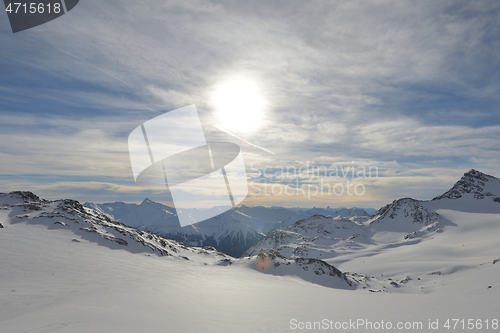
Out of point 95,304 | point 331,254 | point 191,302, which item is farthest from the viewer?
point 331,254

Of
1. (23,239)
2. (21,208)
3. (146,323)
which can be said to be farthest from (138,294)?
(21,208)

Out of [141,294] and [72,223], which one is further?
[72,223]

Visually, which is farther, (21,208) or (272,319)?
(21,208)

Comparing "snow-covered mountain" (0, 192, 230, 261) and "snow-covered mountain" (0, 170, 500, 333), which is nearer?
"snow-covered mountain" (0, 170, 500, 333)

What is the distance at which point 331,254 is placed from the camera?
168m

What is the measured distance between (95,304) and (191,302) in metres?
5.69

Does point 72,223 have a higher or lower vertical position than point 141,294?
higher

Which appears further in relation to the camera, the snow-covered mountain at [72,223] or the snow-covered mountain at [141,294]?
the snow-covered mountain at [72,223]

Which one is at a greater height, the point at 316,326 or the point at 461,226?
the point at 316,326

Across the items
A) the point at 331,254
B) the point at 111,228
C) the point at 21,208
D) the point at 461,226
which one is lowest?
the point at 331,254

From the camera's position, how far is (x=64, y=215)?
47.7 metres

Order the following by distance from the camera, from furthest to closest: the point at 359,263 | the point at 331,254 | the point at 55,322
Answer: the point at 331,254, the point at 359,263, the point at 55,322

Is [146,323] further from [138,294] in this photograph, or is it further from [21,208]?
[21,208]

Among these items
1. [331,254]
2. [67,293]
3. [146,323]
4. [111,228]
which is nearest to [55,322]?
[146,323]
